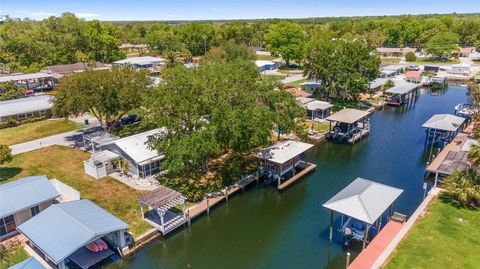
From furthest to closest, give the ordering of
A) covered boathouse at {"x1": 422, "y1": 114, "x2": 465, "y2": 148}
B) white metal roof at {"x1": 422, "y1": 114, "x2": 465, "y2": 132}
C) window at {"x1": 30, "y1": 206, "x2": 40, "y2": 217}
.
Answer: covered boathouse at {"x1": 422, "y1": 114, "x2": 465, "y2": 148} < white metal roof at {"x1": 422, "y1": 114, "x2": 465, "y2": 132} < window at {"x1": 30, "y1": 206, "x2": 40, "y2": 217}

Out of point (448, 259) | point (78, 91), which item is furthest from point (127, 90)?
point (448, 259)

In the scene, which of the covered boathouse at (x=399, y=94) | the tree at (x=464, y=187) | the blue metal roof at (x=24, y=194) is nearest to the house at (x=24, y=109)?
the blue metal roof at (x=24, y=194)

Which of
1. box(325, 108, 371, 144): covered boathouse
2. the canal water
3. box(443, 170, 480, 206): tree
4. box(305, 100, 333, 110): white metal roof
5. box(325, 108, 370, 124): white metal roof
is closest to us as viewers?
the canal water

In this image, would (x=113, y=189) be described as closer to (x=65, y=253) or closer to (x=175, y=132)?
(x=175, y=132)

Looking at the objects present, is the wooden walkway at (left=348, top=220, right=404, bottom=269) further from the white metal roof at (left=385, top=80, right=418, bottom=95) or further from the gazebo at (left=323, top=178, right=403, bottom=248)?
the white metal roof at (left=385, top=80, right=418, bottom=95)

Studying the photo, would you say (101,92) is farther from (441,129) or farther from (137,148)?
(441,129)

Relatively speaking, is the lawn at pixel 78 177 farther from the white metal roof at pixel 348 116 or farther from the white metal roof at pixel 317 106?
the white metal roof at pixel 317 106

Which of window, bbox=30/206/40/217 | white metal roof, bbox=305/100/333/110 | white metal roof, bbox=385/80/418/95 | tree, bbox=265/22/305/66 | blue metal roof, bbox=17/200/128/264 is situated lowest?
window, bbox=30/206/40/217

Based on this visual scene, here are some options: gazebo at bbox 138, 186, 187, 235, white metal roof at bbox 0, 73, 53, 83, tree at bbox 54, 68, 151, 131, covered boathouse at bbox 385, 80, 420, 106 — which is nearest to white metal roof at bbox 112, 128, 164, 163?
tree at bbox 54, 68, 151, 131
